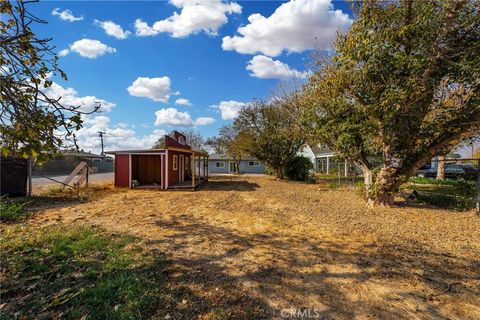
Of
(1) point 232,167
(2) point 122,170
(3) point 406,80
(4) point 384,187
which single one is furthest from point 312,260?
(1) point 232,167

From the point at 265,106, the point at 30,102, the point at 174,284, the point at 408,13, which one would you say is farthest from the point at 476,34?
the point at 265,106

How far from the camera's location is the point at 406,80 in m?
6.72

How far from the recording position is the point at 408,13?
679 cm

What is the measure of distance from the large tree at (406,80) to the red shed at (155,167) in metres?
8.88

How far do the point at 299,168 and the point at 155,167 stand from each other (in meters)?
12.0

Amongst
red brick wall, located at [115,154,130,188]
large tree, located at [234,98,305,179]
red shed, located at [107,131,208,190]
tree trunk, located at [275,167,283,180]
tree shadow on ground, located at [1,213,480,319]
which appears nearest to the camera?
tree shadow on ground, located at [1,213,480,319]

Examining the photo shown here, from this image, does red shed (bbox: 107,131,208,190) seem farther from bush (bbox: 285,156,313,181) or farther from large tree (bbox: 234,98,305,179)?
bush (bbox: 285,156,313,181)

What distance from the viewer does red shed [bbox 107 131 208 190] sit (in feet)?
46.5

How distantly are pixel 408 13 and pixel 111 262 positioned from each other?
8.88 meters

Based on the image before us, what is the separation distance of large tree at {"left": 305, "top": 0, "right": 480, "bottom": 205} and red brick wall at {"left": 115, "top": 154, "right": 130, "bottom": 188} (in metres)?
11.5

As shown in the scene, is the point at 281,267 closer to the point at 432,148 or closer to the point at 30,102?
the point at 30,102

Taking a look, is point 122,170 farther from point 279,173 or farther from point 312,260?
point 312,260

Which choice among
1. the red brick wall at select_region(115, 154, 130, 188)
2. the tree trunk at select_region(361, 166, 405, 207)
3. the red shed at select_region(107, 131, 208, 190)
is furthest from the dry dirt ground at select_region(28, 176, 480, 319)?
the red brick wall at select_region(115, 154, 130, 188)

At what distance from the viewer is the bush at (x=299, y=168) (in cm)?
2181
